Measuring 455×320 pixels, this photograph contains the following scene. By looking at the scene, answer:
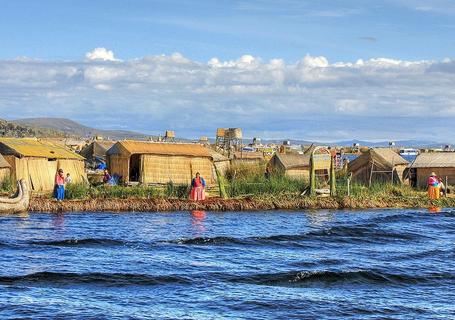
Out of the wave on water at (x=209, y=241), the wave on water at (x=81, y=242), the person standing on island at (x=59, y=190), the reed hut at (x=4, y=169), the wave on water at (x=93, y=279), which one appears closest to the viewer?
the wave on water at (x=93, y=279)

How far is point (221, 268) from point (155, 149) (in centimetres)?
2517

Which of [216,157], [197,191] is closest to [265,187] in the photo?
[197,191]

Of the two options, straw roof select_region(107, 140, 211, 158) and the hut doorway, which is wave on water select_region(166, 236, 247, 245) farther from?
the hut doorway

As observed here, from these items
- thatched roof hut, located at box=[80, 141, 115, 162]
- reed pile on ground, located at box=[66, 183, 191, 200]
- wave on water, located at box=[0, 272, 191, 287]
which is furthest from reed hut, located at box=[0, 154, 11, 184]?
wave on water, located at box=[0, 272, 191, 287]

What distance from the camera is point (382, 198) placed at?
4100 centimetres

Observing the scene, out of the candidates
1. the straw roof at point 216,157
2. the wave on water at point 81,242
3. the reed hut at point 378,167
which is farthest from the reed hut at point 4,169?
the reed hut at point 378,167

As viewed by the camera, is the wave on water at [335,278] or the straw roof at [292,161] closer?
the wave on water at [335,278]

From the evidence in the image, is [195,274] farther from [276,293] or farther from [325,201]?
[325,201]

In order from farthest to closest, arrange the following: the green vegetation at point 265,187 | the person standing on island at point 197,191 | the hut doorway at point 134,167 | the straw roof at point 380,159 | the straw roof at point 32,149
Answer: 1. the straw roof at point 380,159
2. the hut doorway at point 134,167
3. the straw roof at point 32,149
4. the green vegetation at point 265,187
5. the person standing on island at point 197,191

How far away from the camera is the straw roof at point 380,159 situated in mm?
48500

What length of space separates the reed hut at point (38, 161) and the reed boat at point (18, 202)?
5730mm

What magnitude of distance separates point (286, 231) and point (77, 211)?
903 centimetres

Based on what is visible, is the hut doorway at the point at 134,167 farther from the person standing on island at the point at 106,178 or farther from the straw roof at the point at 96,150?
the straw roof at the point at 96,150

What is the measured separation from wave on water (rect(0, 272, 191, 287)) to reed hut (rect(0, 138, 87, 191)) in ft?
68.8
